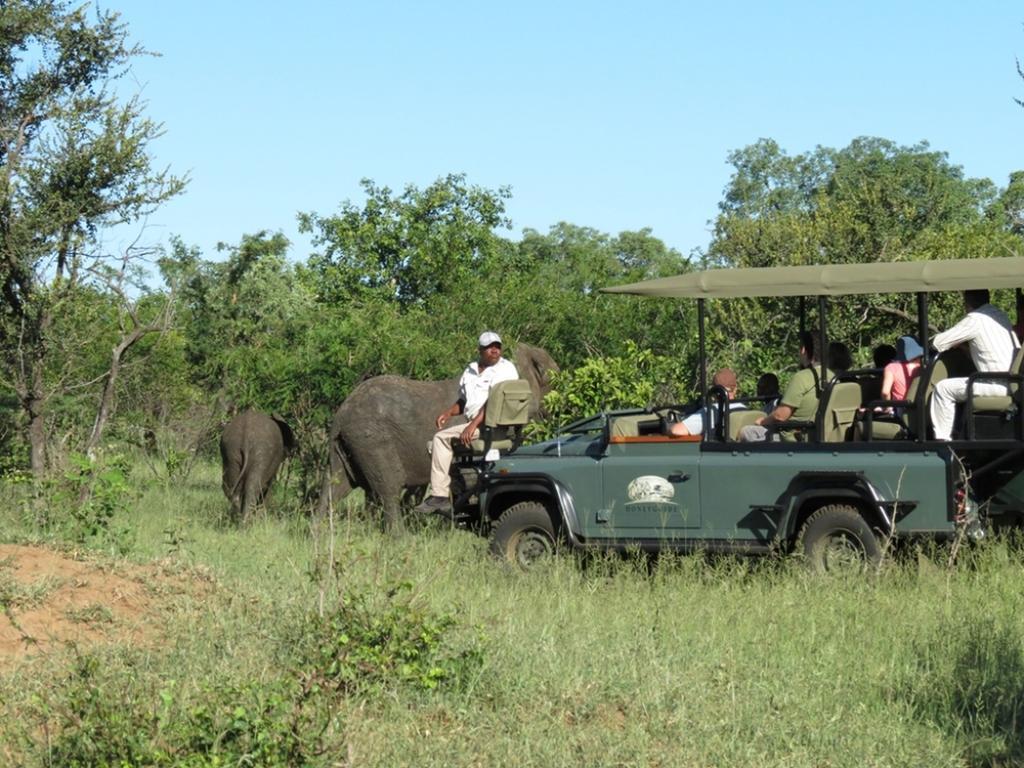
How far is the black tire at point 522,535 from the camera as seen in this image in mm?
11312

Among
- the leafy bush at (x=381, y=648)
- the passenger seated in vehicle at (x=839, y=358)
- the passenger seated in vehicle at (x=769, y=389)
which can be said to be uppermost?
the passenger seated in vehicle at (x=839, y=358)

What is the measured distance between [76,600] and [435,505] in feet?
14.6

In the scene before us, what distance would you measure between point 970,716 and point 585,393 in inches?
306

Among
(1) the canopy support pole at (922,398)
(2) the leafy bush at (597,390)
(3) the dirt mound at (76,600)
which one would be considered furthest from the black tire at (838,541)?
(2) the leafy bush at (597,390)

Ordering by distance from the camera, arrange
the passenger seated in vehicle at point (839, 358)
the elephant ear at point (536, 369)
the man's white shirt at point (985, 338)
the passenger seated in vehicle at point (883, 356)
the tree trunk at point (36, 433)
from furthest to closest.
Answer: the tree trunk at point (36, 433)
the elephant ear at point (536, 369)
the passenger seated in vehicle at point (883, 356)
the passenger seated in vehicle at point (839, 358)
the man's white shirt at point (985, 338)

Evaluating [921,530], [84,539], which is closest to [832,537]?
[921,530]

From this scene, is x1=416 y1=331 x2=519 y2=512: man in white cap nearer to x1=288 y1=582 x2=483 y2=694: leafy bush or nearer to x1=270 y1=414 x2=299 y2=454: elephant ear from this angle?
x1=270 y1=414 x2=299 y2=454: elephant ear

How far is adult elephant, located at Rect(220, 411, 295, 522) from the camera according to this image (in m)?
15.7

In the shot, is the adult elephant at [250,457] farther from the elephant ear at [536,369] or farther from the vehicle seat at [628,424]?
the vehicle seat at [628,424]

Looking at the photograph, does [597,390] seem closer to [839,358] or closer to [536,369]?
[536,369]

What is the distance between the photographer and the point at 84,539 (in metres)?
10.9

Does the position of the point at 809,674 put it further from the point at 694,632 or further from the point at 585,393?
the point at 585,393

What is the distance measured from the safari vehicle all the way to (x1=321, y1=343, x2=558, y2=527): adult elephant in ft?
11.1

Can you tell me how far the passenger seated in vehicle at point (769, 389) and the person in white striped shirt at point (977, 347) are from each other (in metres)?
1.80
